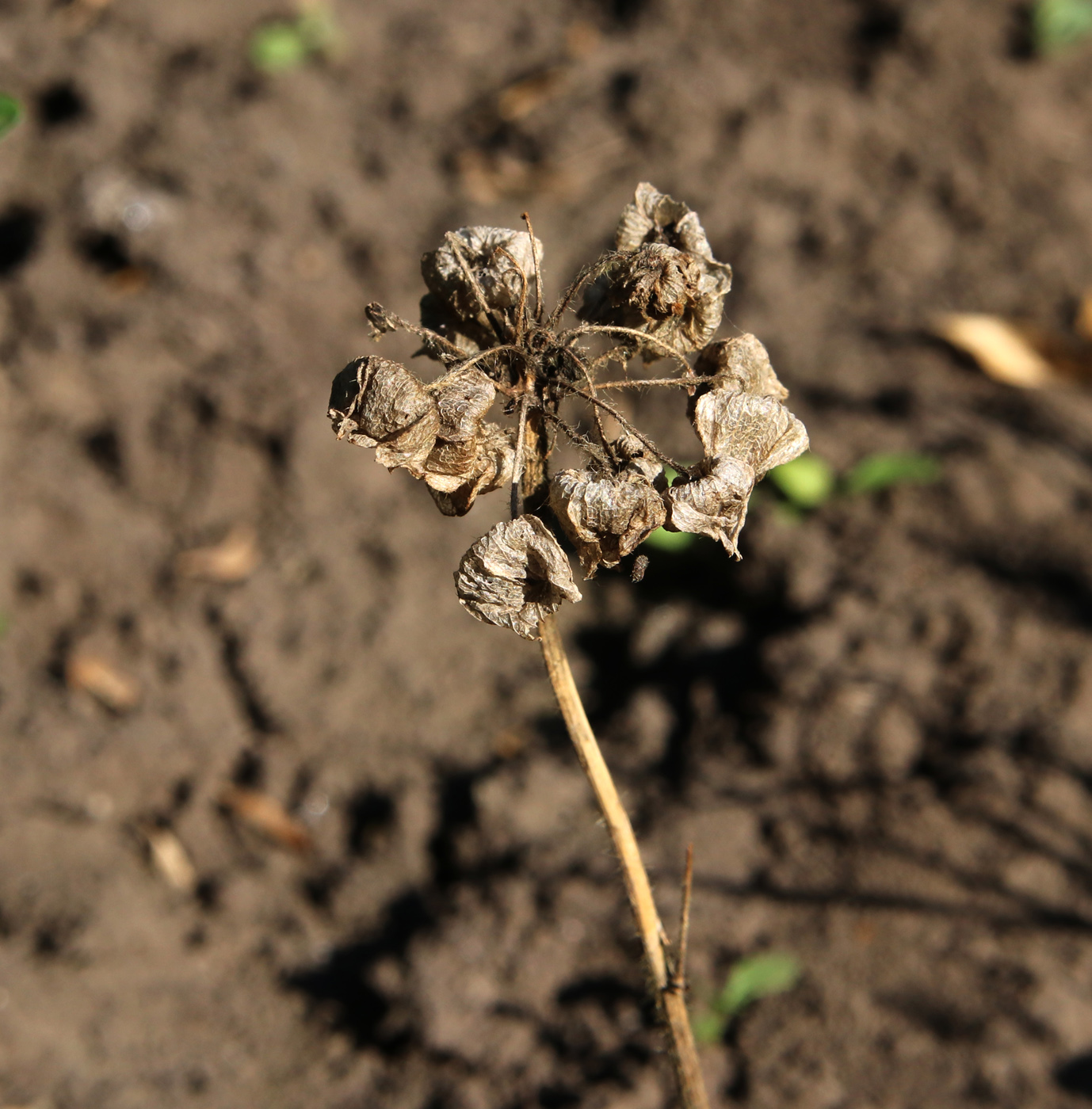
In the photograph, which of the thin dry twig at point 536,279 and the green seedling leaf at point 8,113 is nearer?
the thin dry twig at point 536,279

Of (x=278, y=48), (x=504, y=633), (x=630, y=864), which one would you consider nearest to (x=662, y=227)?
(x=630, y=864)

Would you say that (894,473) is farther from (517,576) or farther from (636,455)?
(517,576)

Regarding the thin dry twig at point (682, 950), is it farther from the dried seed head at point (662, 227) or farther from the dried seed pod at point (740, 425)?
the dried seed head at point (662, 227)

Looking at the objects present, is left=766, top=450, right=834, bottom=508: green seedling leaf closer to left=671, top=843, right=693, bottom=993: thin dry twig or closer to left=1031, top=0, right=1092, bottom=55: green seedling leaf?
left=671, top=843, right=693, bottom=993: thin dry twig

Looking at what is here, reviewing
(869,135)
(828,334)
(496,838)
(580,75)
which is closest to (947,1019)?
(496,838)

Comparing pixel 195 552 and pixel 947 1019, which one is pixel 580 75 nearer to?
pixel 195 552

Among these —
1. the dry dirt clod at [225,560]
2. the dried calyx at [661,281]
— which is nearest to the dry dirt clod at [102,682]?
the dry dirt clod at [225,560]

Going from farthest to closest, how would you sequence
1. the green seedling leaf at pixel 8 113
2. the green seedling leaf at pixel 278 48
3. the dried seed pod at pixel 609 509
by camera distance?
1. the green seedling leaf at pixel 278 48
2. the green seedling leaf at pixel 8 113
3. the dried seed pod at pixel 609 509
